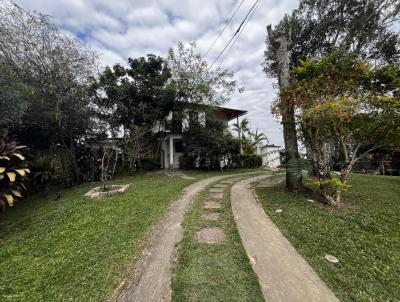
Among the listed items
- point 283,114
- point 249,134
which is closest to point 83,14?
point 283,114

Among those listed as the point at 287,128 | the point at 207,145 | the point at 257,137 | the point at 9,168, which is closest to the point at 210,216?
the point at 287,128

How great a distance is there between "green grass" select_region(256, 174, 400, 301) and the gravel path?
1893mm

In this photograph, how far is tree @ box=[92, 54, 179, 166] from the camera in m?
12.8

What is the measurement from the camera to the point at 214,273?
256 cm

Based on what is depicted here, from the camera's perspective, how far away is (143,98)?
13820 millimetres

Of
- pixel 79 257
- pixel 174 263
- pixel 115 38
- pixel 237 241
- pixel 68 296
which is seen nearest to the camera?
pixel 68 296

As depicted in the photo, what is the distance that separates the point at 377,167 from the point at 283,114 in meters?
13.2

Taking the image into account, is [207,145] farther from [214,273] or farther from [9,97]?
[214,273]

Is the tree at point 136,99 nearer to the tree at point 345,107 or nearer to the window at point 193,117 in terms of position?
the window at point 193,117

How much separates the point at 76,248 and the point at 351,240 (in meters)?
4.55

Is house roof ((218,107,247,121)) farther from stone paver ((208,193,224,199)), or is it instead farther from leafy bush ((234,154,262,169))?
stone paver ((208,193,224,199))

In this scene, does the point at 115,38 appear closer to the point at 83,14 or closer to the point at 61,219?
the point at 83,14

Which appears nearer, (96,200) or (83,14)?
(96,200)

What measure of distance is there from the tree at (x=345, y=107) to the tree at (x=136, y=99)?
8.85m
